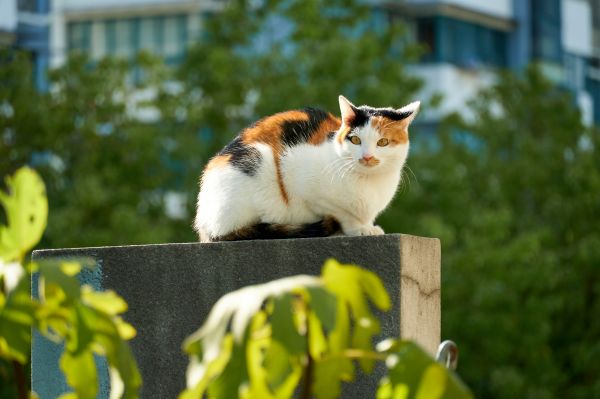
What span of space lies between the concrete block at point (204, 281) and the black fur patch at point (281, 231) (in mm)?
412

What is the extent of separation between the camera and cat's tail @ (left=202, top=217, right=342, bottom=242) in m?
4.43

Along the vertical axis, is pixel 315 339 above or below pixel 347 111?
below

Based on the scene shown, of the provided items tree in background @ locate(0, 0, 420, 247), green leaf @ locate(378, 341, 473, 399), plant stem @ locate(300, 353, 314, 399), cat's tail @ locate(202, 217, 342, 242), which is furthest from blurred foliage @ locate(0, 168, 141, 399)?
tree in background @ locate(0, 0, 420, 247)

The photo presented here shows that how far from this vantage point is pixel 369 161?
4500 mm

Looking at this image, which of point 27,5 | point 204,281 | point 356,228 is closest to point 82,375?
point 204,281

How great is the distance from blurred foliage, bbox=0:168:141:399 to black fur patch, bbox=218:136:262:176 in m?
2.37

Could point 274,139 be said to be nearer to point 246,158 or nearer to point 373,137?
point 246,158

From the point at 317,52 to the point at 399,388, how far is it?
69.0 feet

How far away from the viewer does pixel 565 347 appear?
23094 millimetres

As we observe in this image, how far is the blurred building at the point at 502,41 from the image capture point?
123ft

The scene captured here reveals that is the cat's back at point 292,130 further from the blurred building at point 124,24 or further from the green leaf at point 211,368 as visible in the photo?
the blurred building at point 124,24

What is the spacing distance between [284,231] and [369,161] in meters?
0.37

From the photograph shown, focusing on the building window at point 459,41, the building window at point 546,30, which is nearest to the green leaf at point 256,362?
the building window at point 459,41

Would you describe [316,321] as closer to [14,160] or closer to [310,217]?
[310,217]
